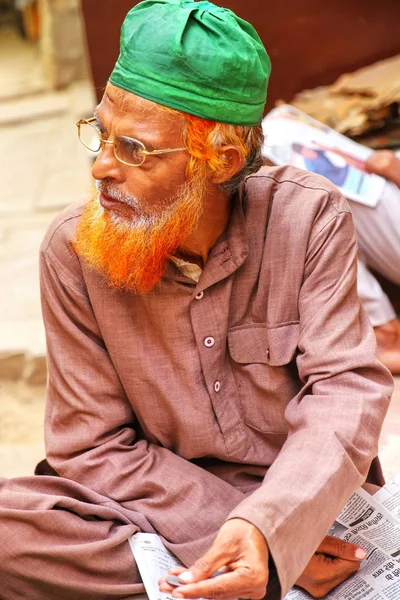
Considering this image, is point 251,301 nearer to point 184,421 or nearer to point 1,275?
point 184,421

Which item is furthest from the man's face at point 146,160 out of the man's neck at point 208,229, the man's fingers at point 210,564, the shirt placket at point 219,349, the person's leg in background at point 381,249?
the person's leg in background at point 381,249

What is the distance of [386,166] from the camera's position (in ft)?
12.6

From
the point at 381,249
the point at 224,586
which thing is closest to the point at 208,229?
the point at 224,586

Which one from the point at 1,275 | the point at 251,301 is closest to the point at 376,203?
the point at 251,301

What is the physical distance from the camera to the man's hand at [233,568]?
6.18 feet

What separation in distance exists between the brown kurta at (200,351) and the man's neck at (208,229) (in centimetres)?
4

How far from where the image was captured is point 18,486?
2.46m

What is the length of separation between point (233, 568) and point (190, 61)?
115 cm

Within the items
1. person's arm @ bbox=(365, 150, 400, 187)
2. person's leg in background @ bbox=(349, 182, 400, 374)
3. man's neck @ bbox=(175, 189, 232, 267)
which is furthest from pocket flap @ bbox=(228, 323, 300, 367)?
person's arm @ bbox=(365, 150, 400, 187)

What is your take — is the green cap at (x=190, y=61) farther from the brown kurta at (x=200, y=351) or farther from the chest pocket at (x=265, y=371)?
the chest pocket at (x=265, y=371)

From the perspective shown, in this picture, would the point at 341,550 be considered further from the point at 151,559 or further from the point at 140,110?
the point at 140,110

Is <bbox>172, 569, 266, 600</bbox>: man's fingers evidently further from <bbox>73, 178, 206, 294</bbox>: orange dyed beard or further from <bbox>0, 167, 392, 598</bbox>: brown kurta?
<bbox>73, 178, 206, 294</bbox>: orange dyed beard

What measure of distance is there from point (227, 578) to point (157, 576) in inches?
21.1

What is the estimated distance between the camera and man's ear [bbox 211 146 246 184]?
233cm
